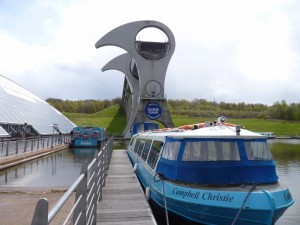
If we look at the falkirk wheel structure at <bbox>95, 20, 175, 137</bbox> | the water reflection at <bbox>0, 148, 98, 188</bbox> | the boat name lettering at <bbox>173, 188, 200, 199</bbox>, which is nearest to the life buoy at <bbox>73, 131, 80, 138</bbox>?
the falkirk wheel structure at <bbox>95, 20, 175, 137</bbox>

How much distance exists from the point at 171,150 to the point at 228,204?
228 cm

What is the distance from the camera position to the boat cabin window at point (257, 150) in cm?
881

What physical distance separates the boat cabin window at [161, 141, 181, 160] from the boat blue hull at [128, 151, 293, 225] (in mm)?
863

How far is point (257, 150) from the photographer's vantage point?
899 cm

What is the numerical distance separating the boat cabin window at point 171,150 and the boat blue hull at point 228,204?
0.86 metres

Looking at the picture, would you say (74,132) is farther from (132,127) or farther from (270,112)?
(270,112)

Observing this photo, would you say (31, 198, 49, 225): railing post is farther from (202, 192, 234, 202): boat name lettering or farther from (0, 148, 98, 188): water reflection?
(0, 148, 98, 188): water reflection

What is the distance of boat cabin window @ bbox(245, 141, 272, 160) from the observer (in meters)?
8.81

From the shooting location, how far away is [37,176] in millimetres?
16781

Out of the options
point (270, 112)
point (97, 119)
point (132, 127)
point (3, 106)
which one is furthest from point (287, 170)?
point (270, 112)

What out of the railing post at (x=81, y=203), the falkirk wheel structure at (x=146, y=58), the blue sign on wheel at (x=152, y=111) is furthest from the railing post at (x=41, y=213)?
the falkirk wheel structure at (x=146, y=58)

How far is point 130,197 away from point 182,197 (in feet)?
8.30

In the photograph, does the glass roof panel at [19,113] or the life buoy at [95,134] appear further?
the life buoy at [95,134]

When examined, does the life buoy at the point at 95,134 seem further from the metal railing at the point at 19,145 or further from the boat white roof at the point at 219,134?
the boat white roof at the point at 219,134
